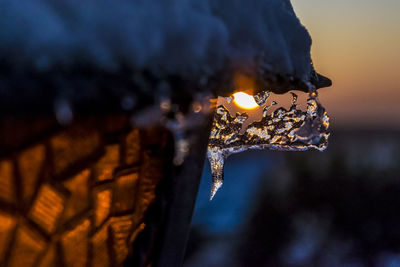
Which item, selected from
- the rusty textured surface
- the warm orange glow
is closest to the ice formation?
the warm orange glow

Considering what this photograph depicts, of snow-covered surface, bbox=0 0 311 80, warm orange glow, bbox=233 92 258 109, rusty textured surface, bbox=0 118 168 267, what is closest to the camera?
snow-covered surface, bbox=0 0 311 80

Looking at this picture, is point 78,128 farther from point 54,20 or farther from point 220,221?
point 220,221

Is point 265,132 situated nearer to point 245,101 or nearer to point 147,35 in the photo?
point 245,101

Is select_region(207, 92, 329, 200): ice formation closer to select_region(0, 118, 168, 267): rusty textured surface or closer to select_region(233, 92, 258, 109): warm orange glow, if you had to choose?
select_region(233, 92, 258, 109): warm orange glow

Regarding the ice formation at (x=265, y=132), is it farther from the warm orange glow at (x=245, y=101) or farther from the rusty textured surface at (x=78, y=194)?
the rusty textured surface at (x=78, y=194)

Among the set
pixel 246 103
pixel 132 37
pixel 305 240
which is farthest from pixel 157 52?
pixel 305 240

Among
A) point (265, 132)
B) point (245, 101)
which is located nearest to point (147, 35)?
point (245, 101)
